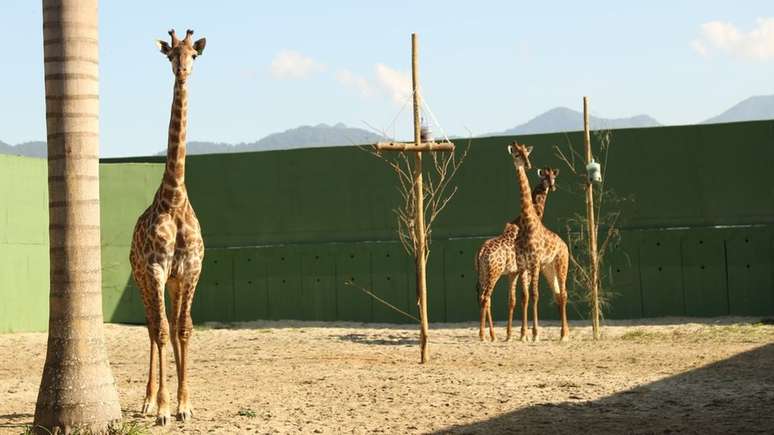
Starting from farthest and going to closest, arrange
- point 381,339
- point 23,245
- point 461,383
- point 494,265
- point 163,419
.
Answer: point 23,245 < point 381,339 < point 494,265 < point 461,383 < point 163,419

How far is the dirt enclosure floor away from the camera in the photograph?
32.6ft

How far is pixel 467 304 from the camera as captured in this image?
21.5 metres

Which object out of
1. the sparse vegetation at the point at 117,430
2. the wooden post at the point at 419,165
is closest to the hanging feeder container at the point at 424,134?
the wooden post at the point at 419,165

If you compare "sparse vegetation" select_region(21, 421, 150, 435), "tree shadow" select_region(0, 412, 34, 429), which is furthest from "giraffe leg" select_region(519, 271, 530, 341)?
"sparse vegetation" select_region(21, 421, 150, 435)

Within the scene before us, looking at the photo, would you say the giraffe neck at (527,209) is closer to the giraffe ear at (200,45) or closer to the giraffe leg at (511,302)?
the giraffe leg at (511,302)

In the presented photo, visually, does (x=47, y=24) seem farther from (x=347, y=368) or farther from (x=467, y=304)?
(x=467, y=304)

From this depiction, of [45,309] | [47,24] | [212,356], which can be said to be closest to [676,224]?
[212,356]

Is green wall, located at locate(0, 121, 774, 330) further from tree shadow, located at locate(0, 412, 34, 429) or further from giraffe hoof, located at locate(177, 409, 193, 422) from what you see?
giraffe hoof, located at locate(177, 409, 193, 422)

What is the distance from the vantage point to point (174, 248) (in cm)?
1034

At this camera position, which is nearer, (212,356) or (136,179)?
(212,356)

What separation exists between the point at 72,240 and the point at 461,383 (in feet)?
15.6

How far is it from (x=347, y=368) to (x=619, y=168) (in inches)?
362

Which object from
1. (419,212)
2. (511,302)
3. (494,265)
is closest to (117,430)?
(419,212)

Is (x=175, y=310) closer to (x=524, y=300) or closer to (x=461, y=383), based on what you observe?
(x=461, y=383)
